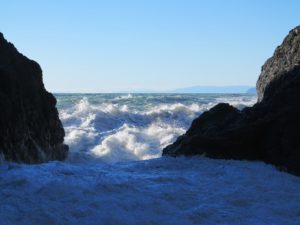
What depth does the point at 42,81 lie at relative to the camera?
1063cm

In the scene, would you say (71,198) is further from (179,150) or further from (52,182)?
(179,150)

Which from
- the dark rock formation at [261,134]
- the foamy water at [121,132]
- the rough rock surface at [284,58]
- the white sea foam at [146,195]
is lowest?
the foamy water at [121,132]

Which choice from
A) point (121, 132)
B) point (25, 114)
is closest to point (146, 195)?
point (25, 114)

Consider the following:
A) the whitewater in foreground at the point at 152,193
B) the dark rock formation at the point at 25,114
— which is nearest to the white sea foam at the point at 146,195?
the whitewater in foreground at the point at 152,193

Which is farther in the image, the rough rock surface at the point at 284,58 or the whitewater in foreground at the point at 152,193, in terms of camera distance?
the rough rock surface at the point at 284,58

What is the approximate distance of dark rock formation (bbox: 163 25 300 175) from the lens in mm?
7145

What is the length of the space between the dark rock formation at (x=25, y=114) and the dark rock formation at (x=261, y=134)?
2.49m

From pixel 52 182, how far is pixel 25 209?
30.5 inches

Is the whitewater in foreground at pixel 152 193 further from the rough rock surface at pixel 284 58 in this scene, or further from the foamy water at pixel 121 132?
the foamy water at pixel 121 132

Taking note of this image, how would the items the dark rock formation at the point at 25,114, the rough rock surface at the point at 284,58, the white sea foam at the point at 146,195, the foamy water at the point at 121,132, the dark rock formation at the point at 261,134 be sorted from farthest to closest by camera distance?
the foamy water at the point at 121,132 < the rough rock surface at the point at 284,58 < the dark rock formation at the point at 25,114 < the dark rock formation at the point at 261,134 < the white sea foam at the point at 146,195

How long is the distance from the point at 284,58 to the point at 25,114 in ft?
16.4

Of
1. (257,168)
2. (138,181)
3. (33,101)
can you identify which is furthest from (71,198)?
(33,101)

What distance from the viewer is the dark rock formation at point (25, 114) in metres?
8.14

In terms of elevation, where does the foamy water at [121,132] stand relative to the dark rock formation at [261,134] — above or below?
below
